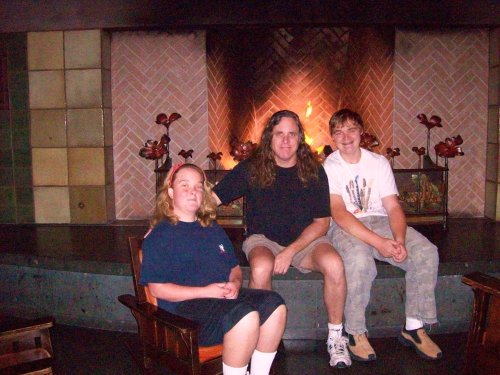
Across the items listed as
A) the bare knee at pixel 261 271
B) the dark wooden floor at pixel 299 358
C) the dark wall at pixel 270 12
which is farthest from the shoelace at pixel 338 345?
the dark wall at pixel 270 12

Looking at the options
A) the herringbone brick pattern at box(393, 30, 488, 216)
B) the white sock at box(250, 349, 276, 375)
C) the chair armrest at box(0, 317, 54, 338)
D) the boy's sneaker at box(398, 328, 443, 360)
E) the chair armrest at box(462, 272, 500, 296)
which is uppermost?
the herringbone brick pattern at box(393, 30, 488, 216)

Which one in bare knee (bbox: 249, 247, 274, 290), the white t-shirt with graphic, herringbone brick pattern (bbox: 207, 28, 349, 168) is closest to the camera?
bare knee (bbox: 249, 247, 274, 290)

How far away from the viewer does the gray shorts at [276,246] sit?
2980 mm

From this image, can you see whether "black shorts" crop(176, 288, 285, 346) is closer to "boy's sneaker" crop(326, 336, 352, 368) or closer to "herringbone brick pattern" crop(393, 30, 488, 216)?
"boy's sneaker" crop(326, 336, 352, 368)

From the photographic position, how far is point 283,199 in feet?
9.87

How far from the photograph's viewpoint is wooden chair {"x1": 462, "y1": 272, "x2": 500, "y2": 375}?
8.00ft

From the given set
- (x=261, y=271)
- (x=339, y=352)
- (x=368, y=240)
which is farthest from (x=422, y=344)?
(x=261, y=271)

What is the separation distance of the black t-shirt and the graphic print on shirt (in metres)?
0.23

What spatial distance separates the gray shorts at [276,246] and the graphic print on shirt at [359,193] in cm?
34

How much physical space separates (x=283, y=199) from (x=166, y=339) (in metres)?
1.10

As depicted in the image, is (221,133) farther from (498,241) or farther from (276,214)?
(498,241)

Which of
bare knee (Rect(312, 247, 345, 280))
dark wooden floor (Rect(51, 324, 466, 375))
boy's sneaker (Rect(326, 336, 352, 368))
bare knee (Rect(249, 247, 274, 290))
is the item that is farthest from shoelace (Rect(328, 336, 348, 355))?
bare knee (Rect(249, 247, 274, 290))

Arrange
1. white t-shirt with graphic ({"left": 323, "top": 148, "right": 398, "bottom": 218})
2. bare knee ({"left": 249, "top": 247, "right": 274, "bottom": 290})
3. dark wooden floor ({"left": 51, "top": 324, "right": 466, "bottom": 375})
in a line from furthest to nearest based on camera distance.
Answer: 1. white t-shirt with graphic ({"left": 323, "top": 148, "right": 398, "bottom": 218})
2. dark wooden floor ({"left": 51, "top": 324, "right": 466, "bottom": 375})
3. bare knee ({"left": 249, "top": 247, "right": 274, "bottom": 290})

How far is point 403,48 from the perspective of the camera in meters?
5.04
